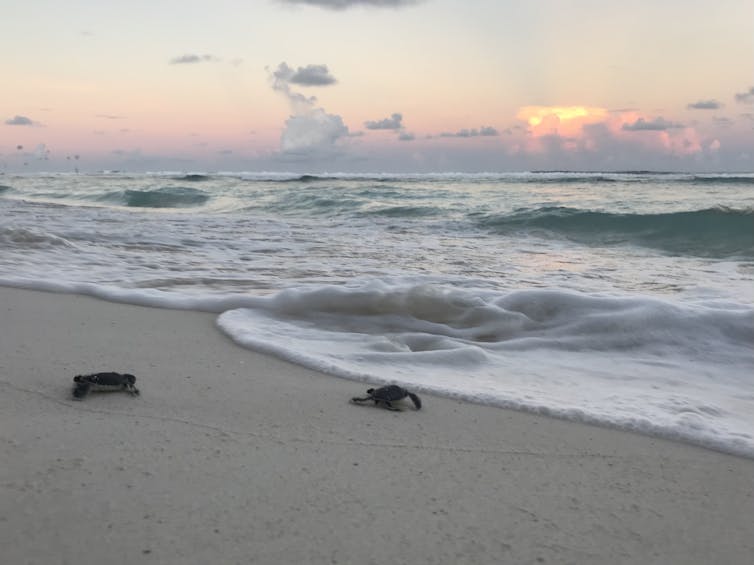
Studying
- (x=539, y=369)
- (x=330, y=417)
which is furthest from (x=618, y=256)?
(x=330, y=417)

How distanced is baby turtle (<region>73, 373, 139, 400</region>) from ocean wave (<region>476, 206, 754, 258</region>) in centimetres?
945

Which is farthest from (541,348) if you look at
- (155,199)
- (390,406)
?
(155,199)

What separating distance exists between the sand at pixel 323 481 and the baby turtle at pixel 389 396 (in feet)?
0.19

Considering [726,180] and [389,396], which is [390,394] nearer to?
[389,396]

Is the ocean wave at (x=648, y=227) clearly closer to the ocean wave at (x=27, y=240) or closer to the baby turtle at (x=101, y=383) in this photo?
the ocean wave at (x=27, y=240)

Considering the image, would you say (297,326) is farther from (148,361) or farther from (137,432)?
(137,432)

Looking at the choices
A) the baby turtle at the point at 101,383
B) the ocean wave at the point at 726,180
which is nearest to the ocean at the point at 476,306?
the baby turtle at the point at 101,383

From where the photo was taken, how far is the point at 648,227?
12633mm

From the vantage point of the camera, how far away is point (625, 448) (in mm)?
2320

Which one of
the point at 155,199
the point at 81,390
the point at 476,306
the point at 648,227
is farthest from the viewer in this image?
the point at 155,199

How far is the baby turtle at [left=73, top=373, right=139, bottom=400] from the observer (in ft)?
7.79

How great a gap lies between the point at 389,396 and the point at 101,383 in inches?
42.6

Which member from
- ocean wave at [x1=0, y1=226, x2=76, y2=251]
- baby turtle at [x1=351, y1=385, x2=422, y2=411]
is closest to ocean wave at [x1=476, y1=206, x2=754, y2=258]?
ocean wave at [x1=0, y1=226, x2=76, y2=251]

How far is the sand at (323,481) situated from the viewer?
1506mm
